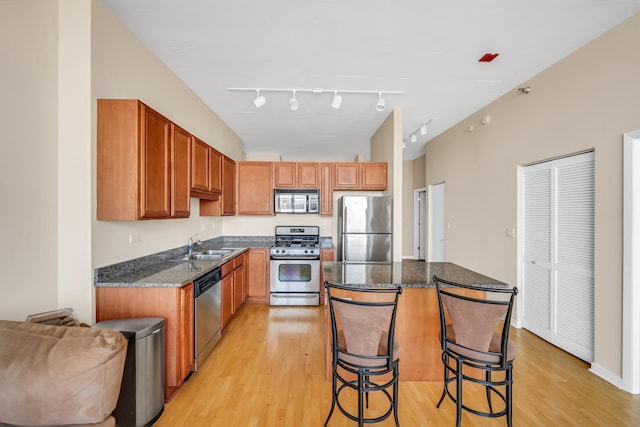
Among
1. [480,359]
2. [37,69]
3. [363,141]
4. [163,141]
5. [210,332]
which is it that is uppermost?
[363,141]

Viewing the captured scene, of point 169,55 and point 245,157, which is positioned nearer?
point 169,55

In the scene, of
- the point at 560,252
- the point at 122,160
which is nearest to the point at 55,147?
the point at 122,160

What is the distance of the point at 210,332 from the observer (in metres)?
2.72

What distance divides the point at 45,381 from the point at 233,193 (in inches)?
140

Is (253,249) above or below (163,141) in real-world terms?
below

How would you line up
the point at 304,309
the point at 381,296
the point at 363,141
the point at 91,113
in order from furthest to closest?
the point at 363,141 < the point at 304,309 < the point at 381,296 < the point at 91,113

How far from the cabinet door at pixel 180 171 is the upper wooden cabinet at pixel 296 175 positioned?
6.56 feet

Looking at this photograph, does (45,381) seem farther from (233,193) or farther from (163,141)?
(233,193)

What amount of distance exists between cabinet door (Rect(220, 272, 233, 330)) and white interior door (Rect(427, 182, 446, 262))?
14.0 feet

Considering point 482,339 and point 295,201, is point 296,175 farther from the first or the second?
point 482,339

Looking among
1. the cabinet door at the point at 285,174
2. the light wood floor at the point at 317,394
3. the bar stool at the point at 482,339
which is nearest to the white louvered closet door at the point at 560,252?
the light wood floor at the point at 317,394

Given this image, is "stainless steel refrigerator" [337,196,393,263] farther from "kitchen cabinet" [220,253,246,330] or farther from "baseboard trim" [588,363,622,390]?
"baseboard trim" [588,363,622,390]

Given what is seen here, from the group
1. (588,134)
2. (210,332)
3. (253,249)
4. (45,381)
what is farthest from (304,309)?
(588,134)

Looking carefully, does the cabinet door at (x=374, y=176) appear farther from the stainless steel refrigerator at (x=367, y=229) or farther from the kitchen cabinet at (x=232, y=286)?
the kitchen cabinet at (x=232, y=286)
